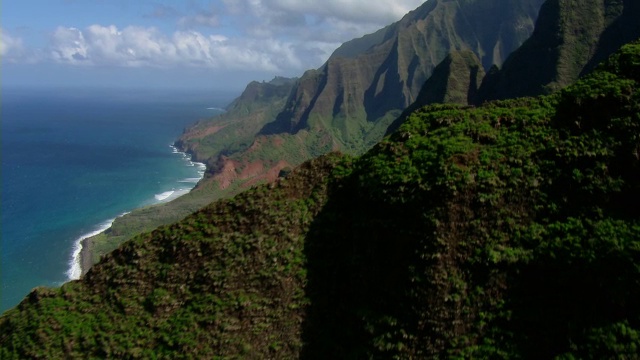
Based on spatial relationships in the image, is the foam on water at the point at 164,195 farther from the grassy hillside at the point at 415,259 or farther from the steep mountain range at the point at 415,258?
the steep mountain range at the point at 415,258

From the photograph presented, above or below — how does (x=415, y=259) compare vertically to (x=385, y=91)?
above

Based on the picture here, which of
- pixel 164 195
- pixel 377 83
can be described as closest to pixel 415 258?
pixel 164 195

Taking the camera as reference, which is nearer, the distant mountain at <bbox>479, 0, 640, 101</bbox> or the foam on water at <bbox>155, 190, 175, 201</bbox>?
the distant mountain at <bbox>479, 0, 640, 101</bbox>

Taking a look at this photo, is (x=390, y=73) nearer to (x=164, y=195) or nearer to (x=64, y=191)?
(x=164, y=195)

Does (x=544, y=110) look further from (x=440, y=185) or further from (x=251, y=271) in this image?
(x=251, y=271)

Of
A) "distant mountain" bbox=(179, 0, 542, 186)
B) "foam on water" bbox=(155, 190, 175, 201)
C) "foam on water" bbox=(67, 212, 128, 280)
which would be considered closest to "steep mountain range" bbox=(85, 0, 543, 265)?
"distant mountain" bbox=(179, 0, 542, 186)

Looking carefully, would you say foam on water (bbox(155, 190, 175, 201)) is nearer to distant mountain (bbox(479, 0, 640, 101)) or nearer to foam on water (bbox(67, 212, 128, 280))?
foam on water (bbox(67, 212, 128, 280))

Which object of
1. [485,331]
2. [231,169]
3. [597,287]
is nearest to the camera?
[597,287]

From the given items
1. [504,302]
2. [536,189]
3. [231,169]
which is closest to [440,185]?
[536,189]
